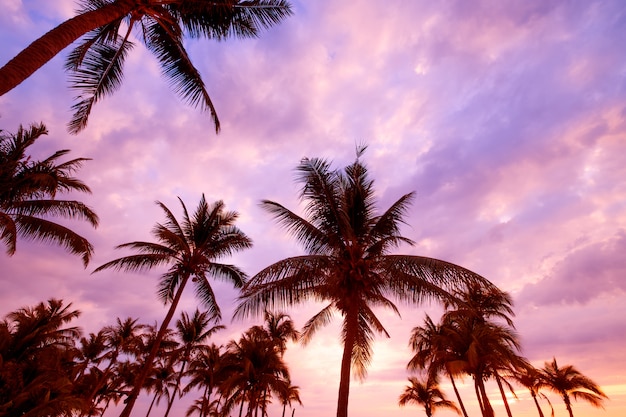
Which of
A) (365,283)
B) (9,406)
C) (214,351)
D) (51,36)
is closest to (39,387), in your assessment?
(9,406)

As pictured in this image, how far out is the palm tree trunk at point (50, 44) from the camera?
4348 mm

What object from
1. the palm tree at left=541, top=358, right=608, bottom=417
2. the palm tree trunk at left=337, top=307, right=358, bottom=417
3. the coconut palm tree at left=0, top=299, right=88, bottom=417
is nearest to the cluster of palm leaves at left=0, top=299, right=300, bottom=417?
the coconut palm tree at left=0, top=299, right=88, bottom=417

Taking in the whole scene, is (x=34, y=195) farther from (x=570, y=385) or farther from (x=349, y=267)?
(x=570, y=385)

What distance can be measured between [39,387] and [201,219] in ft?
32.0

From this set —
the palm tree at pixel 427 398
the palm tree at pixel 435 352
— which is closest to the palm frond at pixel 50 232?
the palm tree at pixel 435 352

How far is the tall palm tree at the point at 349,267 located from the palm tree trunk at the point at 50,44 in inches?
296

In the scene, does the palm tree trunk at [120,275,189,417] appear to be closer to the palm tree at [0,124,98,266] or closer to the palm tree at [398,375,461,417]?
the palm tree at [0,124,98,266]

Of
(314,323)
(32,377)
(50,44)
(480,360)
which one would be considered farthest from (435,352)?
(50,44)

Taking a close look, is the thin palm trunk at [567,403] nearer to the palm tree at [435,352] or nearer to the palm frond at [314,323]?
the palm tree at [435,352]

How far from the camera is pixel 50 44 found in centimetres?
488

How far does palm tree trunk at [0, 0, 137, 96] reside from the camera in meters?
4.35

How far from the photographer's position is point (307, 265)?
38.7 feet

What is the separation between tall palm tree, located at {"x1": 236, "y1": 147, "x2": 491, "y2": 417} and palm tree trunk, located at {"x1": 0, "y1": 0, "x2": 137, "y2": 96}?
24.7 feet

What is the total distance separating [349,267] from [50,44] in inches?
378
